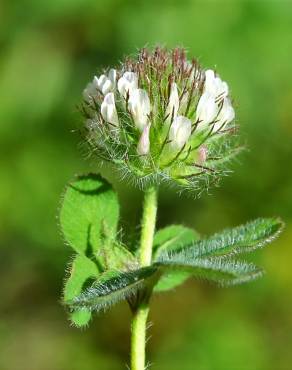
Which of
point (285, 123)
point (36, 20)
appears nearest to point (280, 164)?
point (285, 123)

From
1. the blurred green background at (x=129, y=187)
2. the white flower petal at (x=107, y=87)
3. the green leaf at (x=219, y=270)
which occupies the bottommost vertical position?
the green leaf at (x=219, y=270)

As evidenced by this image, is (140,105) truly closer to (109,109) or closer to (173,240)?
(109,109)

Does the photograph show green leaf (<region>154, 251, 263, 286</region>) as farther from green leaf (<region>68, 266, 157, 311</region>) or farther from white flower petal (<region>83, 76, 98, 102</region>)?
white flower petal (<region>83, 76, 98, 102</region>)

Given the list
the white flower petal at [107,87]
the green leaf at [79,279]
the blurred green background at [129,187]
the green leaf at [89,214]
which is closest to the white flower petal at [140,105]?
the white flower petal at [107,87]

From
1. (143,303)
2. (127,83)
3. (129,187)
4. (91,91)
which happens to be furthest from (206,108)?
(129,187)

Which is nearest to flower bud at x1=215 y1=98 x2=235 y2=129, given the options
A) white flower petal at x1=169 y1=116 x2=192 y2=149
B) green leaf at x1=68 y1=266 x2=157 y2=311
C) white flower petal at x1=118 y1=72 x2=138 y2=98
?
white flower petal at x1=169 y1=116 x2=192 y2=149

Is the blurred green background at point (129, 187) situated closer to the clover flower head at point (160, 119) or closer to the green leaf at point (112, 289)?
the clover flower head at point (160, 119)
